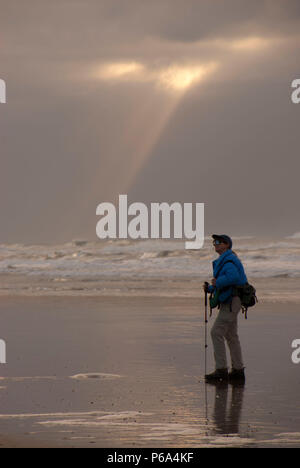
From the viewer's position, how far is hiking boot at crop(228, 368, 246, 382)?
10529 mm

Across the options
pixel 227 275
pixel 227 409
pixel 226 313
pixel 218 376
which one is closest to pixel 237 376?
pixel 218 376

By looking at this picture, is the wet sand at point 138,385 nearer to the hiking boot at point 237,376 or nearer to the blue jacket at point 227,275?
the hiking boot at point 237,376

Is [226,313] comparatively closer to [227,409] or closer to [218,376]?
[218,376]

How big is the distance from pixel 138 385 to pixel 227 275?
5.37ft

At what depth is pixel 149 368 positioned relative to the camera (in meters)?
11.4

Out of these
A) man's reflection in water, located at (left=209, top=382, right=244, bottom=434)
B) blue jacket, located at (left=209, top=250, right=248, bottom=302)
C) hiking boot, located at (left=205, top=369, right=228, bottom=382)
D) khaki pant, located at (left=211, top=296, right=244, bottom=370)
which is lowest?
man's reflection in water, located at (left=209, top=382, right=244, bottom=434)

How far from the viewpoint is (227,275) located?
423 inches

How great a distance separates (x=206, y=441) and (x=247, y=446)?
1.14 feet

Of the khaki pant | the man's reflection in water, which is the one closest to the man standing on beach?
the khaki pant

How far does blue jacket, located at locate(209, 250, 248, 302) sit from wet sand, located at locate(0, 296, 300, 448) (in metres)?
1.01

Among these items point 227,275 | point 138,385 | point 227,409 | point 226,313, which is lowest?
point 227,409

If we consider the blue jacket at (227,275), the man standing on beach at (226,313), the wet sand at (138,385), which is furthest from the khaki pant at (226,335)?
the wet sand at (138,385)

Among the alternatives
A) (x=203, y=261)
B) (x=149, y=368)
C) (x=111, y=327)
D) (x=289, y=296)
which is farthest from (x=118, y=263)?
(x=149, y=368)

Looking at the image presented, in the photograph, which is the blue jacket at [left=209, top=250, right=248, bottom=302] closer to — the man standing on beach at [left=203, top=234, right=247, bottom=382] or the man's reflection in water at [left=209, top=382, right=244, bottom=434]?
the man standing on beach at [left=203, top=234, right=247, bottom=382]
